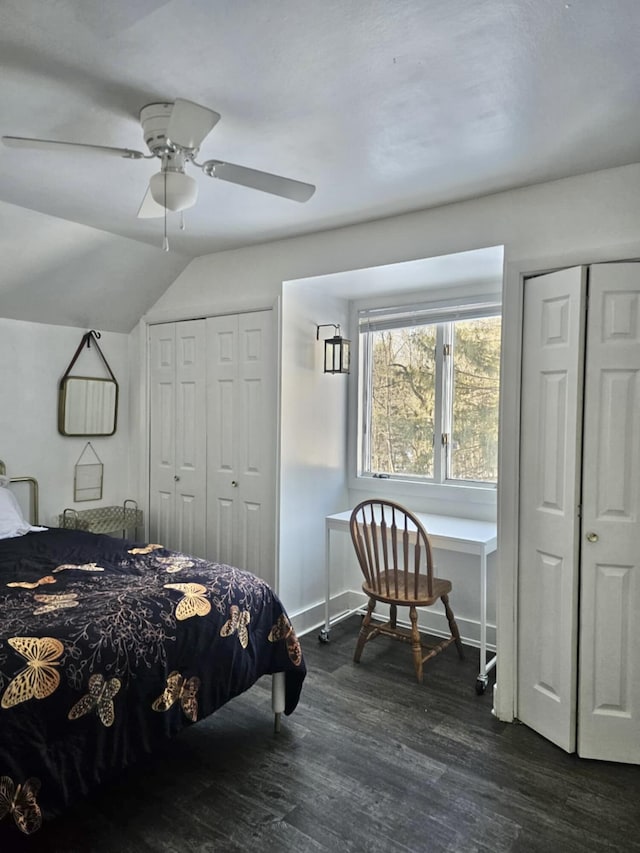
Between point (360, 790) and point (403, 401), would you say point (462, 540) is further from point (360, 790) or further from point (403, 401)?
point (360, 790)

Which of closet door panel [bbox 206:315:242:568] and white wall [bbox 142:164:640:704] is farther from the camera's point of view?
closet door panel [bbox 206:315:242:568]

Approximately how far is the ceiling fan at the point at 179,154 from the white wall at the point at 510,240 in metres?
1.07

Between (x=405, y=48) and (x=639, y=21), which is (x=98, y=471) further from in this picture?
(x=639, y=21)

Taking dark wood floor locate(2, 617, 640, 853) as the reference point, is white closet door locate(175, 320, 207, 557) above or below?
above

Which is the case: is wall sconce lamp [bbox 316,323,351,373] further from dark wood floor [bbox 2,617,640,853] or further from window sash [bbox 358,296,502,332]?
dark wood floor [bbox 2,617,640,853]

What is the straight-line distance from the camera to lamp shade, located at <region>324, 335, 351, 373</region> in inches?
152

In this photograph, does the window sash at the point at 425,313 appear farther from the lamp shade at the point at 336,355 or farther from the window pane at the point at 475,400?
the lamp shade at the point at 336,355

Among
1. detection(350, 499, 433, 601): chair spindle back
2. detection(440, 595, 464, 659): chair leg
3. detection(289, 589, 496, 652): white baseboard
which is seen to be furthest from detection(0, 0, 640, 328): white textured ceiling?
detection(289, 589, 496, 652): white baseboard

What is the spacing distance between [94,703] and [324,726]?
1255 millimetres

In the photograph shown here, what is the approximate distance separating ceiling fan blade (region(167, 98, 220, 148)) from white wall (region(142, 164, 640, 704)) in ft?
4.52

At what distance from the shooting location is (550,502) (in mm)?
2596

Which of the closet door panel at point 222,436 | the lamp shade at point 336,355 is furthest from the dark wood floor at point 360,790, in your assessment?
the lamp shade at point 336,355

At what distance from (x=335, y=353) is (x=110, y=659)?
98.0 inches

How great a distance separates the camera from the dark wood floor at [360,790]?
6.40 feet
